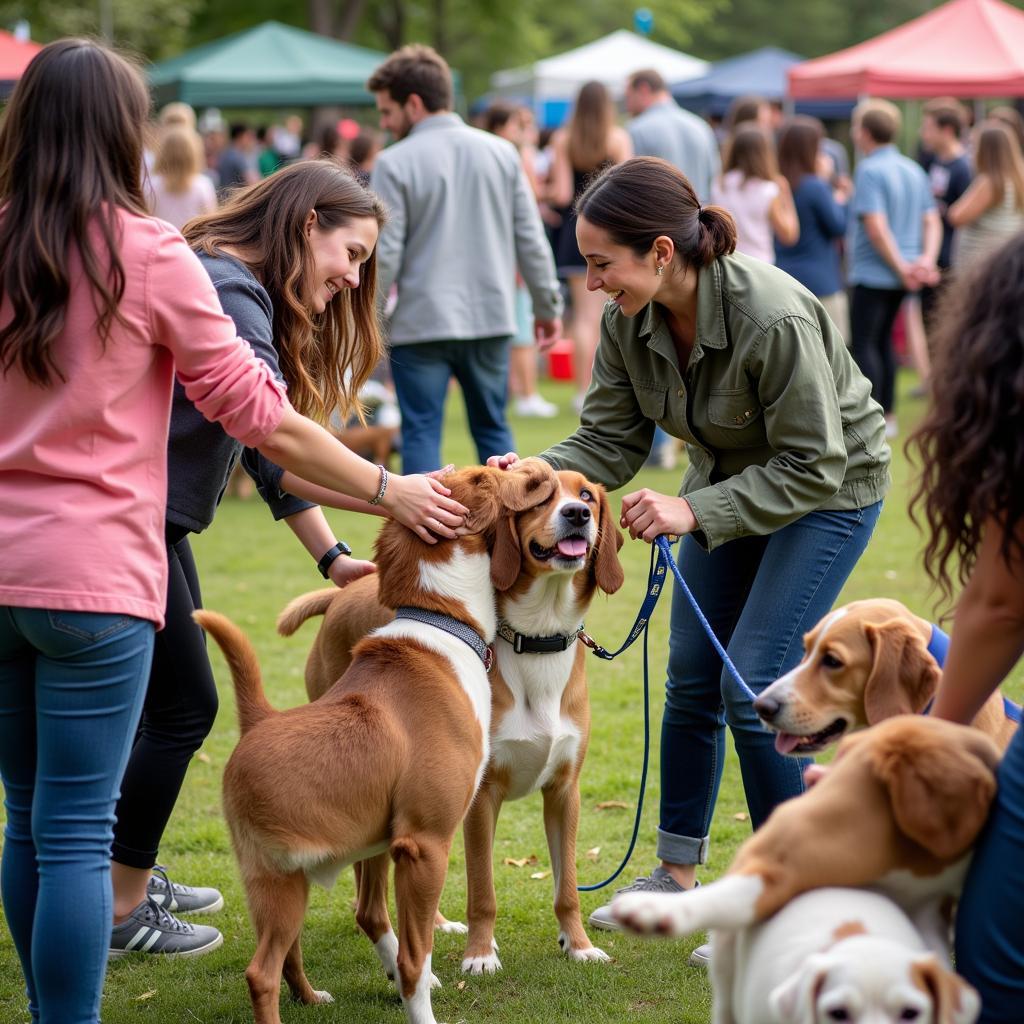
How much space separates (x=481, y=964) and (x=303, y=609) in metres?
1.31

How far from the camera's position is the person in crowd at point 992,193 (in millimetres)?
12742

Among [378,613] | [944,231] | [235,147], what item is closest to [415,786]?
[378,613]

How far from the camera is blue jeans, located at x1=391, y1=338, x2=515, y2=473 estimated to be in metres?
8.10

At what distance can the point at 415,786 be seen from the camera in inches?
145

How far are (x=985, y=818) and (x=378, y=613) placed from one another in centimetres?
210

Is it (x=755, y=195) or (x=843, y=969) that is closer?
(x=843, y=969)

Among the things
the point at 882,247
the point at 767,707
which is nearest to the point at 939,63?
the point at 882,247

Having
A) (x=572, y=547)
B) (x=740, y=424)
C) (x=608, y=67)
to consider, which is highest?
(x=740, y=424)

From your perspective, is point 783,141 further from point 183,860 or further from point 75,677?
point 75,677

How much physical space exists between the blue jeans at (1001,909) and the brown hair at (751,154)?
983 cm

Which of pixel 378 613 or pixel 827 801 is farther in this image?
pixel 378 613

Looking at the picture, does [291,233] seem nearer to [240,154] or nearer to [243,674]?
[243,674]

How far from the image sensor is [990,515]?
8.73ft

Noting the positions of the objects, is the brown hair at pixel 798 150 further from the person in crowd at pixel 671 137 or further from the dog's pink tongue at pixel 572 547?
the dog's pink tongue at pixel 572 547
